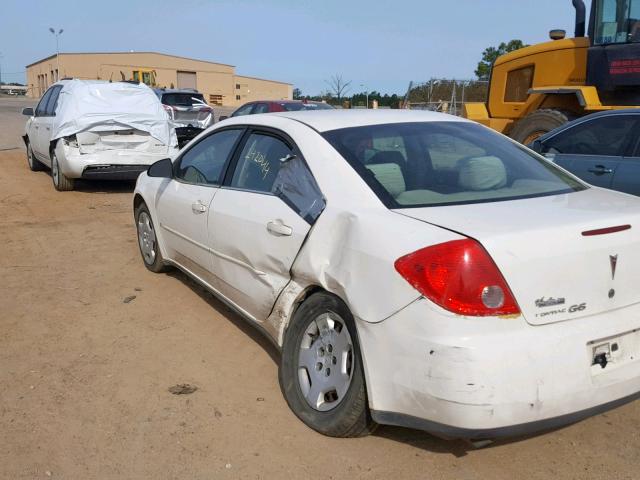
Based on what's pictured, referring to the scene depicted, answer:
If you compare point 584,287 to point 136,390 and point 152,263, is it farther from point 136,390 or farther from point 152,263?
point 152,263

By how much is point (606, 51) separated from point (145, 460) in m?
9.10

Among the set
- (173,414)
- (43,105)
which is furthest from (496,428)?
(43,105)

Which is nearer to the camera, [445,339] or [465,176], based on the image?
[445,339]

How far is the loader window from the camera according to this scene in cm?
1122

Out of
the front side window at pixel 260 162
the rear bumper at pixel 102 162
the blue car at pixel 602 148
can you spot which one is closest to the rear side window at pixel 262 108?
the rear bumper at pixel 102 162

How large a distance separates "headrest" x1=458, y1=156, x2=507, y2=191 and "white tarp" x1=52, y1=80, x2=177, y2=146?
777 cm

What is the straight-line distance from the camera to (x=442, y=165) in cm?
346

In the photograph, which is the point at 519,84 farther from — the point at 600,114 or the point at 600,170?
the point at 600,170

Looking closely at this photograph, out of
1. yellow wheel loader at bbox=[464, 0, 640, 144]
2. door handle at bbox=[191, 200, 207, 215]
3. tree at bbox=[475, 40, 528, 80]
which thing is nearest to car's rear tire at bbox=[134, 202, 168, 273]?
door handle at bbox=[191, 200, 207, 215]

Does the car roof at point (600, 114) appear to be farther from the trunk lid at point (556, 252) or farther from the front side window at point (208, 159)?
the front side window at point (208, 159)

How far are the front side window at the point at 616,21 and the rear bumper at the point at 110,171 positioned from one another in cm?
748

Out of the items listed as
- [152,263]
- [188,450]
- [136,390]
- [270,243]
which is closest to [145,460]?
[188,450]

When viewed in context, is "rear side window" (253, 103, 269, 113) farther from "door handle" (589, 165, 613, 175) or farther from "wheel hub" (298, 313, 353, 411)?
"wheel hub" (298, 313, 353, 411)

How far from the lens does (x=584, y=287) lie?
2.61 m
